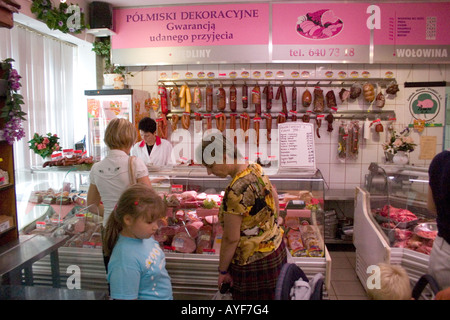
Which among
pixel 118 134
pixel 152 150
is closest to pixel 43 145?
pixel 118 134

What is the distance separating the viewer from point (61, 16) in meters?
4.74

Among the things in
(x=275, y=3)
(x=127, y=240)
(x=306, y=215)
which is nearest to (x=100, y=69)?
(x=275, y=3)

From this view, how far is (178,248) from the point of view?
121 inches

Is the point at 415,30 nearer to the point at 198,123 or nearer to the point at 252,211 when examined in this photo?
the point at 198,123

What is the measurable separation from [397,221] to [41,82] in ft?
17.0

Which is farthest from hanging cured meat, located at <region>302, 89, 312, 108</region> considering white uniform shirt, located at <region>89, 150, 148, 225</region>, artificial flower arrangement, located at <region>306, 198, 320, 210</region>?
white uniform shirt, located at <region>89, 150, 148, 225</region>

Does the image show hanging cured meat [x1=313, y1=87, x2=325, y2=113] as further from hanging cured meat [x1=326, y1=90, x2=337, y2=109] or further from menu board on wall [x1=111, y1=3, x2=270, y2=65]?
menu board on wall [x1=111, y1=3, x2=270, y2=65]

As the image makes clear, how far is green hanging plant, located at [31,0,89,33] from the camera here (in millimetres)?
4430

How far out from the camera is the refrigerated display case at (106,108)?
534 centimetres

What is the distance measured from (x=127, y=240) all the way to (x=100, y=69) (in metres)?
5.00

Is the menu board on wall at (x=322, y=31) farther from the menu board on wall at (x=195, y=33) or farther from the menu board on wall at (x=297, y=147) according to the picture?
the menu board on wall at (x=297, y=147)

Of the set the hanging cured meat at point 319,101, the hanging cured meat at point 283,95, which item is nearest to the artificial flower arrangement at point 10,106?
the hanging cured meat at point 283,95

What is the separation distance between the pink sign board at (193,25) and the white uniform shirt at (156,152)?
1739 mm

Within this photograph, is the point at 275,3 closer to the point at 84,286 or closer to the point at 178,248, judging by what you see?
the point at 178,248
